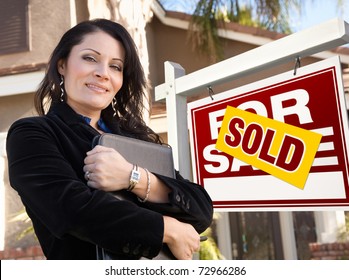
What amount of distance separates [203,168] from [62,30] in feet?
12.6

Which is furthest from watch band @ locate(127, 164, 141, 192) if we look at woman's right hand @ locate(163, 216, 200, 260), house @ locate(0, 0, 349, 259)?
house @ locate(0, 0, 349, 259)

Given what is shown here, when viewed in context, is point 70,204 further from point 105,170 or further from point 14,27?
point 14,27

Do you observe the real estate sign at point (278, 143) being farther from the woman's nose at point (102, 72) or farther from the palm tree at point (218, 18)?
the palm tree at point (218, 18)

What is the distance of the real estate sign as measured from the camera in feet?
5.42

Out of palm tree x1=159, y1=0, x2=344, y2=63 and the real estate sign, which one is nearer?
the real estate sign

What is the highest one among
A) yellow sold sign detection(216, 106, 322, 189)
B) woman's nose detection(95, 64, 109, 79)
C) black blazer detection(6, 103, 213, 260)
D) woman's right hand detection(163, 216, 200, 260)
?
woman's nose detection(95, 64, 109, 79)

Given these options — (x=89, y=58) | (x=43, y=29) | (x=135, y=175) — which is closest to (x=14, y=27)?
(x=43, y=29)

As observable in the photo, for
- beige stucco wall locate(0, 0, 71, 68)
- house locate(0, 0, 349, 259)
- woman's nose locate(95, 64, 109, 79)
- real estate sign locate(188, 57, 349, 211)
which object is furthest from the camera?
beige stucco wall locate(0, 0, 71, 68)

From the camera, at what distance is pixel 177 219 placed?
3.57 feet

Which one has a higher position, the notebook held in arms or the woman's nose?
the woman's nose

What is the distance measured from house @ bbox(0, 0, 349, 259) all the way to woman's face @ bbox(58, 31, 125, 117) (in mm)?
2339

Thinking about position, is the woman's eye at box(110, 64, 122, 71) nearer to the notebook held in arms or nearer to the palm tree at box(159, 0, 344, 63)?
the notebook held in arms

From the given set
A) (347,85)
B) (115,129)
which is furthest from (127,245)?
(347,85)

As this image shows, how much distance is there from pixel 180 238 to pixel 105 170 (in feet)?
0.74
